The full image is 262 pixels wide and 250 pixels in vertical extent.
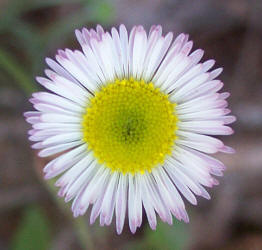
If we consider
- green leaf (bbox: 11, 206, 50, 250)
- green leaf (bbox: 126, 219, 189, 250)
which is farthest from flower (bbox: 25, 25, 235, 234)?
green leaf (bbox: 11, 206, 50, 250)

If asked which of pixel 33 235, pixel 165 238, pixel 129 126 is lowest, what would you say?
pixel 165 238

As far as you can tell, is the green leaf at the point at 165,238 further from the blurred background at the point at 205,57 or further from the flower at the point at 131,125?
the flower at the point at 131,125

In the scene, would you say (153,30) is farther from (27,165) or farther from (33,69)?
(27,165)

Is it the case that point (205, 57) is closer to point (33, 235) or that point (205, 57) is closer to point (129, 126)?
point (129, 126)

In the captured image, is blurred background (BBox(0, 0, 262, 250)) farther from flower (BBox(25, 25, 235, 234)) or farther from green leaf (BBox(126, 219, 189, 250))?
flower (BBox(25, 25, 235, 234))

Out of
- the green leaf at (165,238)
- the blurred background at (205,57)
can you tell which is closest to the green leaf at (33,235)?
the blurred background at (205,57)

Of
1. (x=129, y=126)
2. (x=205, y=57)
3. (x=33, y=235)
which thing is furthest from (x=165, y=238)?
(x=205, y=57)
